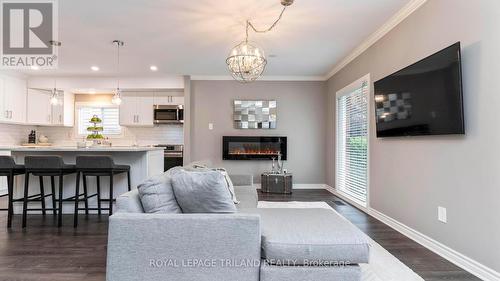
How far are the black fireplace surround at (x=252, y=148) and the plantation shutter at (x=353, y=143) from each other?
1284 millimetres

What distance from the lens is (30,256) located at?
8.37ft

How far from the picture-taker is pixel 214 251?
5.57 feet

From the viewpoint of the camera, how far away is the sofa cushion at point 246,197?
8.90ft

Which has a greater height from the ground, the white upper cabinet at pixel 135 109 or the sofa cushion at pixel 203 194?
the white upper cabinet at pixel 135 109

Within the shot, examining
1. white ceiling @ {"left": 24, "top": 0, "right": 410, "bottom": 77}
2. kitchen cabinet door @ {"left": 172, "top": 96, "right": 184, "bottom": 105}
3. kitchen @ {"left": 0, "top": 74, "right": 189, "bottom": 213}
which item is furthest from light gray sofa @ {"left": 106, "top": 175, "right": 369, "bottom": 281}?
kitchen cabinet door @ {"left": 172, "top": 96, "right": 184, "bottom": 105}

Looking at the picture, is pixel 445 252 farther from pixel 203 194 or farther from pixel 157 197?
pixel 157 197

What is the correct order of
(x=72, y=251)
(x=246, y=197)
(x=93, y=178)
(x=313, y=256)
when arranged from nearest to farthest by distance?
1. (x=313, y=256)
2. (x=72, y=251)
3. (x=246, y=197)
4. (x=93, y=178)

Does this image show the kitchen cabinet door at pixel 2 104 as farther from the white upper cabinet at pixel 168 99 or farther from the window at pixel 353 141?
the window at pixel 353 141

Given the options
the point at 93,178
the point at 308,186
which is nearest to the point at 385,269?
the point at 93,178

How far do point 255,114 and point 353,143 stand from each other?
87.8 inches

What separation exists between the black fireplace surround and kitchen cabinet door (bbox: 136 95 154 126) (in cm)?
179

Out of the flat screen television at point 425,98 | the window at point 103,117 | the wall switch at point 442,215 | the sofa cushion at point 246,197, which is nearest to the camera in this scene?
the flat screen television at point 425,98

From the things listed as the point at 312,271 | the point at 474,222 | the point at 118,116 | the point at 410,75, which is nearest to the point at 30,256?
the point at 312,271

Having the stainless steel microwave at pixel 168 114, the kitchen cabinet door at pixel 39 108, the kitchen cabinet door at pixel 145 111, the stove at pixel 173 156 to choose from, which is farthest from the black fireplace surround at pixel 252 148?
the kitchen cabinet door at pixel 39 108
